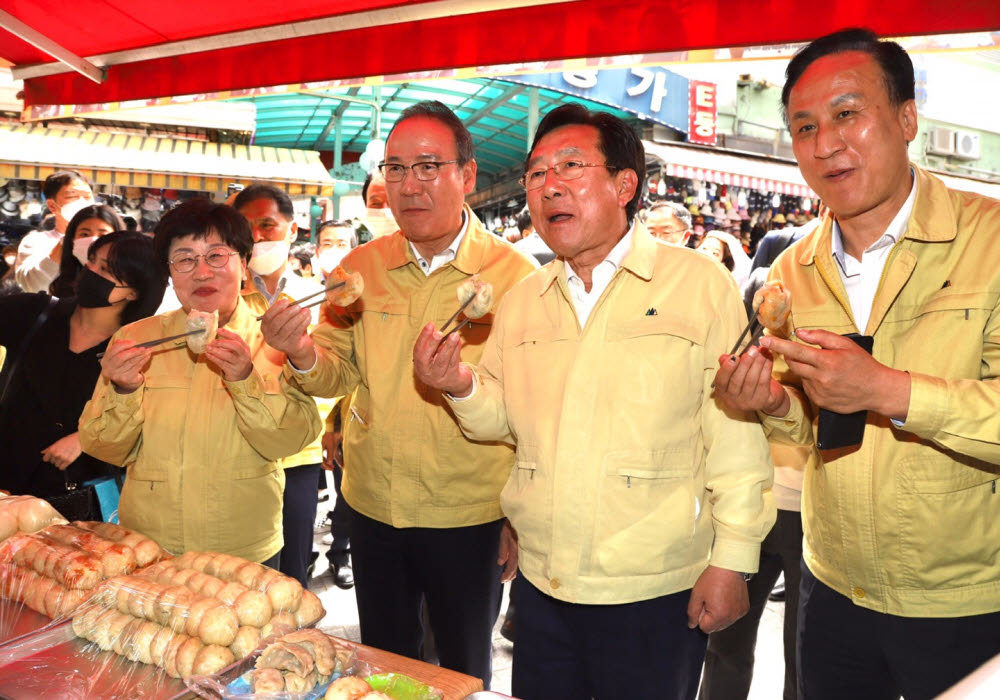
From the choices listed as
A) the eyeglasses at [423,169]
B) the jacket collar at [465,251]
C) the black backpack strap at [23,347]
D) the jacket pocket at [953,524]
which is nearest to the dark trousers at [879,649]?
the jacket pocket at [953,524]

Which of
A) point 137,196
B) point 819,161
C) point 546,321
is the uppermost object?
point 137,196

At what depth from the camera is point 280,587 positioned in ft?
5.90

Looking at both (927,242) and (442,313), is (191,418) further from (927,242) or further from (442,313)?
(927,242)

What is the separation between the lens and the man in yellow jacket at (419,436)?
2447 mm

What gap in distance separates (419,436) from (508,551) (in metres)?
0.47

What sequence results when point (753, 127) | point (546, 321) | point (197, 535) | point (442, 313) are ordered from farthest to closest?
1. point (753, 127)
2. point (442, 313)
3. point (197, 535)
4. point (546, 321)

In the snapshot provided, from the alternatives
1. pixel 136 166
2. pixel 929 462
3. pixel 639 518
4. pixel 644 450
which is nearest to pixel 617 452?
pixel 644 450

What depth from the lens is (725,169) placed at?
39.0 feet

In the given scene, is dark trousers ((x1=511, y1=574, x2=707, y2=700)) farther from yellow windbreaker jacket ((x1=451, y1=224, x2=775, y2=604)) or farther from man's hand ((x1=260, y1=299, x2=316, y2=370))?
man's hand ((x1=260, y1=299, x2=316, y2=370))

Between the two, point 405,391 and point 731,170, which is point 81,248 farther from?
point 731,170

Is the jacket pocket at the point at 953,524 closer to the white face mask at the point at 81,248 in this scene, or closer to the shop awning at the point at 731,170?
the white face mask at the point at 81,248

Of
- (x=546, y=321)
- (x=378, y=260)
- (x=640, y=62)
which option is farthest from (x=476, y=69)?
(x=546, y=321)

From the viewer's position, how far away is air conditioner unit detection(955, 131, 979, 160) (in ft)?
50.8

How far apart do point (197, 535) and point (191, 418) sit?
368 millimetres
